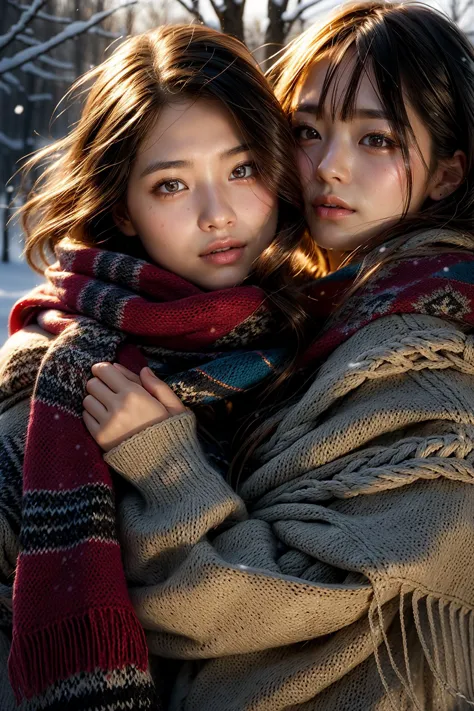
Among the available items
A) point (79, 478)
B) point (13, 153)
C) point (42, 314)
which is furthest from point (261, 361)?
point (13, 153)

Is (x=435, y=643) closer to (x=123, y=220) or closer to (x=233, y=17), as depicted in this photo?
(x=123, y=220)

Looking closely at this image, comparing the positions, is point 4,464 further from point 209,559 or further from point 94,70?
point 94,70

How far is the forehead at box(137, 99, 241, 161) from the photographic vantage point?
6.98ft

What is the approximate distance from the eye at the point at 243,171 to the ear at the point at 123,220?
36cm

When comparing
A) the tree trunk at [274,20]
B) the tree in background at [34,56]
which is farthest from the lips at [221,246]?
the tree trunk at [274,20]

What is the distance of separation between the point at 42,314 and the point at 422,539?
1.29 m

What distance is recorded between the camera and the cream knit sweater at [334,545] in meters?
1.58

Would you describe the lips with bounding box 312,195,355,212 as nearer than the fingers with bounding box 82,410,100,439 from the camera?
No

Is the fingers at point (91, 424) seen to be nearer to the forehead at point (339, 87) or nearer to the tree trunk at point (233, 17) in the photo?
the forehead at point (339, 87)

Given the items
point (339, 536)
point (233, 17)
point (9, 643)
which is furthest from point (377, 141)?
point (233, 17)

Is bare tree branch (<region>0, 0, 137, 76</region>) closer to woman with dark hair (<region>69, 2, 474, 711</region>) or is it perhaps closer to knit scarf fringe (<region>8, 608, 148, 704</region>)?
woman with dark hair (<region>69, 2, 474, 711</region>)

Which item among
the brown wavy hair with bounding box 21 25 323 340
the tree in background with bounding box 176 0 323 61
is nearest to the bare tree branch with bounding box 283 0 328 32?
the tree in background with bounding box 176 0 323 61

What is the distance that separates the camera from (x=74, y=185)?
238 cm

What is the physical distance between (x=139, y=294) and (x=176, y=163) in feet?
1.19
